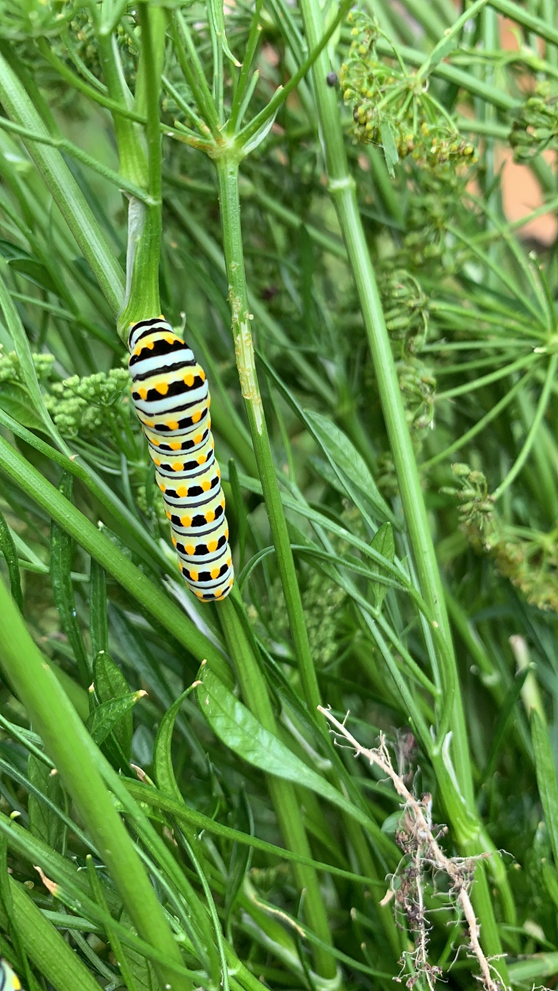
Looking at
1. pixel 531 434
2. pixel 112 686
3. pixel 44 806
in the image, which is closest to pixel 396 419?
pixel 531 434

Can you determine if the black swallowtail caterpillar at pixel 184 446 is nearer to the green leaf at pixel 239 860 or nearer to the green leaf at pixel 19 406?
the green leaf at pixel 19 406

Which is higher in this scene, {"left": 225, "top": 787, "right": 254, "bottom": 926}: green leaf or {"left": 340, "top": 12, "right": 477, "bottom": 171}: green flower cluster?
{"left": 340, "top": 12, "right": 477, "bottom": 171}: green flower cluster

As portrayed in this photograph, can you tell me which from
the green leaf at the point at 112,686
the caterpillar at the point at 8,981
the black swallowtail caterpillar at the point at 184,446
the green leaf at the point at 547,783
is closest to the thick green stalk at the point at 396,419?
the green leaf at the point at 547,783

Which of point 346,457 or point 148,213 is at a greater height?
point 148,213

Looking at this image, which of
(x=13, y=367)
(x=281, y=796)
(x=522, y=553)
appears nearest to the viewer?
(x=13, y=367)

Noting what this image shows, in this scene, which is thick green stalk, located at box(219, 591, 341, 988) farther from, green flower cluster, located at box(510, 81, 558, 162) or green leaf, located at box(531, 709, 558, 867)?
green flower cluster, located at box(510, 81, 558, 162)

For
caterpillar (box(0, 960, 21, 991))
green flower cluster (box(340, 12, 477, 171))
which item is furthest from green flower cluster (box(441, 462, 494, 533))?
caterpillar (box(0, 960, 21, 991))

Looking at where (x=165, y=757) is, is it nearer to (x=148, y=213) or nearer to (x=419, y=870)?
(x=419, y=870)

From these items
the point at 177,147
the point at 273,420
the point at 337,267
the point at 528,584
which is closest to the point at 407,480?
the point at 528,584
